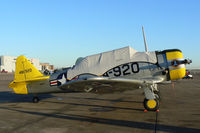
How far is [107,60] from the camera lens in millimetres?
8031

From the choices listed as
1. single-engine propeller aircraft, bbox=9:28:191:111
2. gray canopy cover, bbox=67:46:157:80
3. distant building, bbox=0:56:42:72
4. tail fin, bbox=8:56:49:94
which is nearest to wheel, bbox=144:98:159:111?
single-engine propeller aircraft, bbox=9:28:191:111

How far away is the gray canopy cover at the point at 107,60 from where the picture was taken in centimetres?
771

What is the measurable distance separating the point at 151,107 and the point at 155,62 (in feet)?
6.91

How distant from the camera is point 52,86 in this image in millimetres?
9188

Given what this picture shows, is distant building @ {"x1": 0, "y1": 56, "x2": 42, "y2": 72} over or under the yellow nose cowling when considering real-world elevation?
over

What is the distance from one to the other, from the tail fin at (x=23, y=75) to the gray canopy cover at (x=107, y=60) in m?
2.34

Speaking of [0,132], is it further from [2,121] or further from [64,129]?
[64,129]

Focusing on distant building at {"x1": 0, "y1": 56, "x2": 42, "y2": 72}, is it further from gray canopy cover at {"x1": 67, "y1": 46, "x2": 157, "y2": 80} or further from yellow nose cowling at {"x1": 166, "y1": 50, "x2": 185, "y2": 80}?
yellow nose cowling at {"x1": 166, "y1": 50, "x2": 185, "y2": 80}

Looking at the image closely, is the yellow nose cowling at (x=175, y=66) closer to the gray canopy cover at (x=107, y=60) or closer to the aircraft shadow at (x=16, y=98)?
the gray canopy cover at (x=107, y=60)

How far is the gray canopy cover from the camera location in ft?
25.3

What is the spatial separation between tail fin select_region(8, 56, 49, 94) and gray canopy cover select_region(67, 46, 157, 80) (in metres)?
2.34

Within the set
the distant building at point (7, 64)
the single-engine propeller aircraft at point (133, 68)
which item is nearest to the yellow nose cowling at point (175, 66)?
the single-engine propeller aircraft at point (133, 68)

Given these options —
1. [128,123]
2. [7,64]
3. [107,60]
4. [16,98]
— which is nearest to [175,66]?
[107,60]

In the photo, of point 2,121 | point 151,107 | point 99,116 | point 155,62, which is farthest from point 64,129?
point 155,62
